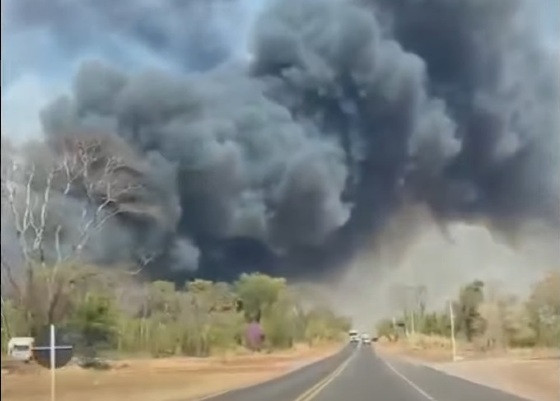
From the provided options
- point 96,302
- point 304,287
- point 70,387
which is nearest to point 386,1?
point 304,287

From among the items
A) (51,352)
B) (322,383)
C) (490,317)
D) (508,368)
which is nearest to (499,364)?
(508,368)

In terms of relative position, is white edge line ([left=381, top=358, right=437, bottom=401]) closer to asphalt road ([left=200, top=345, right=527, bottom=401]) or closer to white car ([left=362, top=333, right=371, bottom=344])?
asphalt road ([left=200, top=345, right=527, bottom=401])

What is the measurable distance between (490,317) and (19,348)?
4730 millimetres

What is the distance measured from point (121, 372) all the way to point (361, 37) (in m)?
3.92

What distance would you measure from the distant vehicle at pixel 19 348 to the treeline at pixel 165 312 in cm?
8

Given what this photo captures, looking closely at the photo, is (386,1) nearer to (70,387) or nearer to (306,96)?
(306,96)

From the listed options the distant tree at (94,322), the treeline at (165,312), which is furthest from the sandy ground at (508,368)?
the distant tree at (94,322)

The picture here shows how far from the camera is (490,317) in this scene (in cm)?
1087

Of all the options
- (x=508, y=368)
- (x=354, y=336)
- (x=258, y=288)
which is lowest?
(x=508, y=368)

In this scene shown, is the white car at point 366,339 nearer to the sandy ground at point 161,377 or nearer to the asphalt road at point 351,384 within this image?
the asphalt road at point 351,384

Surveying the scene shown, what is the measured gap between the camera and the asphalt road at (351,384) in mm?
10461

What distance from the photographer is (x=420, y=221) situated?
1034cm

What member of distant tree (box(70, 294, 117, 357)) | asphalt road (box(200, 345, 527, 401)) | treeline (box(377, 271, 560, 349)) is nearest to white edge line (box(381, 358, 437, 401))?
asphalt road (box(200, 345, 527, 401))

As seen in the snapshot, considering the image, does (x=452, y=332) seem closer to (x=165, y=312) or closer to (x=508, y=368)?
(x=508, y=368)
